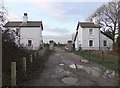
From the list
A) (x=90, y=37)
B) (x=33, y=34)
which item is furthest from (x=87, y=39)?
(x=33, y=34)

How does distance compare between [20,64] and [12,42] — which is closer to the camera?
[12,42]

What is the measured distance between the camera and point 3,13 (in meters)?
12.1

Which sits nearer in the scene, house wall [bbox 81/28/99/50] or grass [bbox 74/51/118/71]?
grass [bbox 74/51/118/71]

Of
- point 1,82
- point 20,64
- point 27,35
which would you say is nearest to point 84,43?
point 27,35

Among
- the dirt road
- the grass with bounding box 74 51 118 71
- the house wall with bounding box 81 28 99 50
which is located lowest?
the dirt road

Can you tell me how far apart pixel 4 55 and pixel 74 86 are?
3.70 m

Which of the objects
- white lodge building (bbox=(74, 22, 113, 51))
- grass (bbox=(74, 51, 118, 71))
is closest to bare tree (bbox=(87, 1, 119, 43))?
white lodge building (bbox=(74, 22, 113, 51))

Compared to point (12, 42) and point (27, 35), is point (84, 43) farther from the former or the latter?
point (12, 42)

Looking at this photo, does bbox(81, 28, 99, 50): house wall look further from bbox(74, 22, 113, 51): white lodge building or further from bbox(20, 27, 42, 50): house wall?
bbox(20, 27, 42, 50): house wall

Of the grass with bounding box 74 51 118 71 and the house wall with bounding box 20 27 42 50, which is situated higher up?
the house wall with bounding box 20 27 42 50

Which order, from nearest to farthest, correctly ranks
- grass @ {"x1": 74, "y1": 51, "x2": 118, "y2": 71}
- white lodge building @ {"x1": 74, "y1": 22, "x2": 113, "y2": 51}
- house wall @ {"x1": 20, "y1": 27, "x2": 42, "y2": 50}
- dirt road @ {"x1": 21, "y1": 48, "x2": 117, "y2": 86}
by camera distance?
dirt road @ {"x1": 21, "y1": 48, "x2": 117, "y2": 86}, grass @ {"x1": 74, "y1": 51, "x2": 118, "y2": 71}, house wall @ {"x1": 20, "y1": 27, "x2": 42, "y2": 50}, white lodge building @ {"x1": 74, "y1": 22, "x2": 113, "y2": 51}

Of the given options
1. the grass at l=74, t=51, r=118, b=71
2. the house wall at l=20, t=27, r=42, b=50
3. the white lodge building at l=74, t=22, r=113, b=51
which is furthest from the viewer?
the white lodge building at l=74, t=22, r=113, b=51

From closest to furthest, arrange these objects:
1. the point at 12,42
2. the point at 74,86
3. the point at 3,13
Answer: the point at 74,86
the point at 3,13
the point at 12,42

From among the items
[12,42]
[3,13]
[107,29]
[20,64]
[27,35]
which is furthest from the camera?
[107,29]
